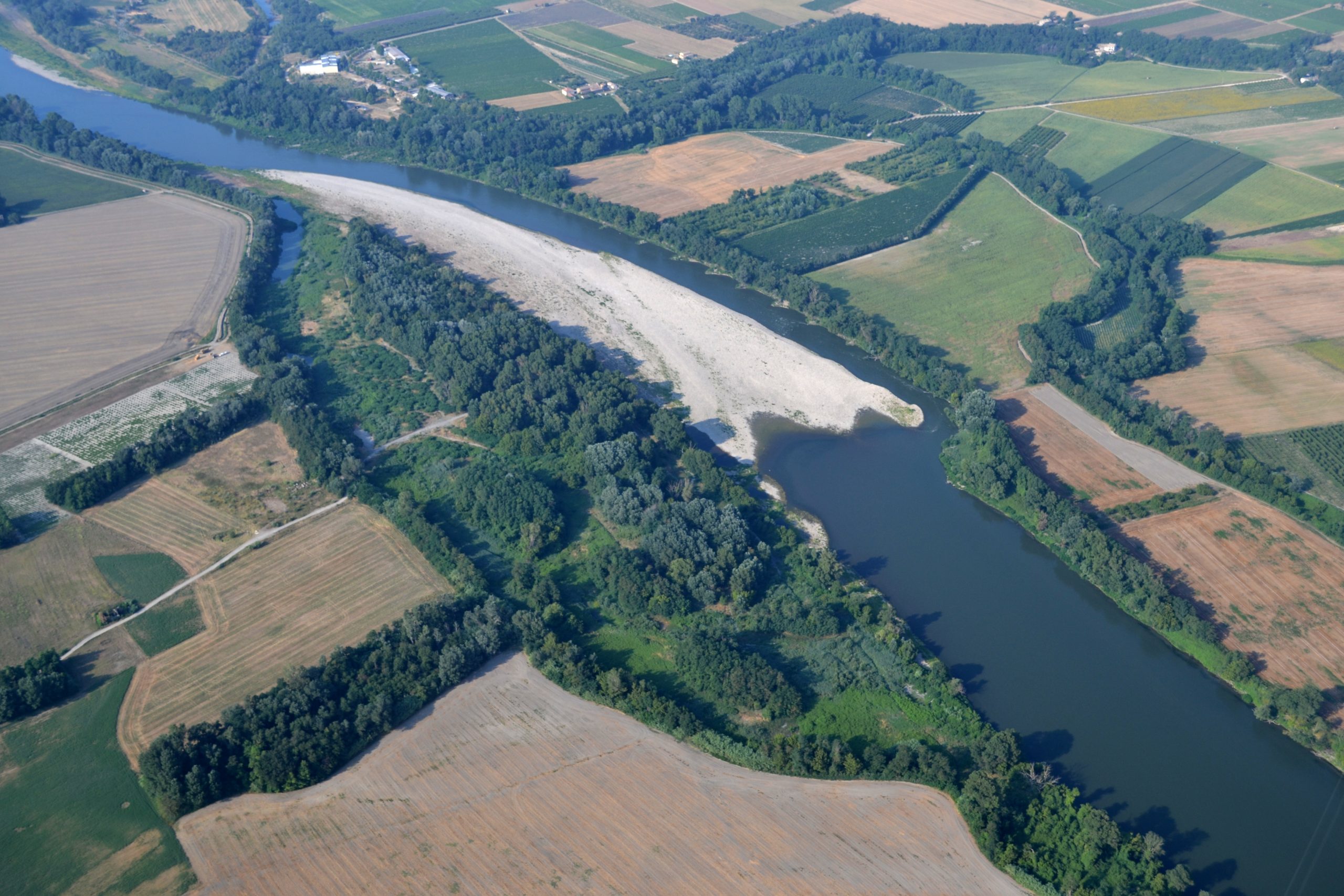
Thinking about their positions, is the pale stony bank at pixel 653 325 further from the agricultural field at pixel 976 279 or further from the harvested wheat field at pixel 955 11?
the harvested wheat field at pixel 955 11

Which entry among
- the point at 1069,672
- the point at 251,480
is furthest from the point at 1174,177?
the point at 251,480

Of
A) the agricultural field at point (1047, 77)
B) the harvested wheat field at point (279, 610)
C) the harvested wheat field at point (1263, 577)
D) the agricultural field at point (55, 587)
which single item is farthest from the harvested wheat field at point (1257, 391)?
the agricultural field at point (55, 587)

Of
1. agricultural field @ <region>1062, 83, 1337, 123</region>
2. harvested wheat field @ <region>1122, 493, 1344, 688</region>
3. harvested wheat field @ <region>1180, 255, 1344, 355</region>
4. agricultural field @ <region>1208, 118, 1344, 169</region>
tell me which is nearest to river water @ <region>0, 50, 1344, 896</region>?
harvested wheat field @ <region>1122, 493, 1344, 688</region>

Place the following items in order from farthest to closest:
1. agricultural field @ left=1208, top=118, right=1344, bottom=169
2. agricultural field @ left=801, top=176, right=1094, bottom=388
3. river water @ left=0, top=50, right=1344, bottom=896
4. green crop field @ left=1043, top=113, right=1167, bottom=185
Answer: green crop field @ left=1043, top=113, right=1167, bottom=185, agricultural field @ left=1208, top=118, right=1344, bottom=169, agricultural field @ left=801, top=176, right=1094, bottom=388, river water @ left=0, top=50, right=1344, bottom=896

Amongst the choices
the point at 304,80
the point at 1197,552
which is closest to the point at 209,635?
the point at 1197,552

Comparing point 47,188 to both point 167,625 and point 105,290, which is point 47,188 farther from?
point 167,625

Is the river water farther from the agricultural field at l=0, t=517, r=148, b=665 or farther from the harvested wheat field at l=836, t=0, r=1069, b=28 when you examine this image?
the harvested wheat field at l=836, t=0, r=1069, b=28
